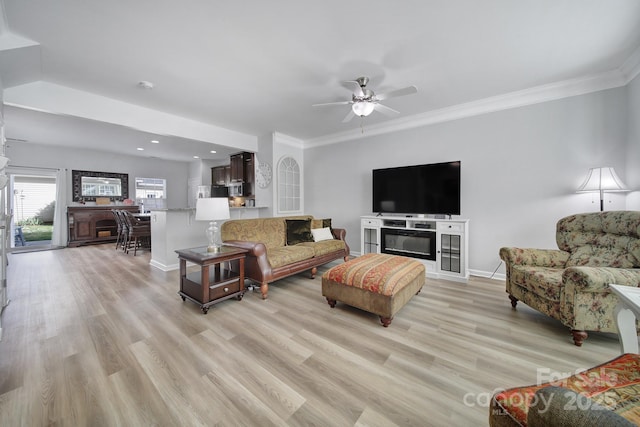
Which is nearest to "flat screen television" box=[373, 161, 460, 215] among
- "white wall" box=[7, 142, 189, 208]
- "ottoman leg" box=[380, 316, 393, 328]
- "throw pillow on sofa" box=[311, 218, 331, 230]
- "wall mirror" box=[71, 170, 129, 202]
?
"throw pillow on sofa" box=[311, 218, 331, 230]

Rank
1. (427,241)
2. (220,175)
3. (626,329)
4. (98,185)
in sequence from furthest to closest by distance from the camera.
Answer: (220,175) < (98,185) < (427,241) < (626,329)

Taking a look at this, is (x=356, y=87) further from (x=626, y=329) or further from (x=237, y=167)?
(x=237, y=167)

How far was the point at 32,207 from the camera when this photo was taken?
639cm

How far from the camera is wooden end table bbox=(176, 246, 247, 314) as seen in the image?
2510mm

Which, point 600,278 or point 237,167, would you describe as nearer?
point 600,278

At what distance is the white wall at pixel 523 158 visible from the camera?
295 cm

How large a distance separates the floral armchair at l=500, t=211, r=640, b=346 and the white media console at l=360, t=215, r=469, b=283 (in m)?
0.89

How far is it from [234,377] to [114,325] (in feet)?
4.96

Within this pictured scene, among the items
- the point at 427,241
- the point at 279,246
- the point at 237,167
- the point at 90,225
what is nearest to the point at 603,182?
the point at 427,241

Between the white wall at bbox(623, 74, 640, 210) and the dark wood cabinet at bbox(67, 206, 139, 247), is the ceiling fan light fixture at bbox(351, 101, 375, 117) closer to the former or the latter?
the white wall at bbox(623, 74, 640, 210)

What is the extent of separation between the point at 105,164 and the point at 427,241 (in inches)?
347

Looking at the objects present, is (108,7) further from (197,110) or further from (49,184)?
(49,184)

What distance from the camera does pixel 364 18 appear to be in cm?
200

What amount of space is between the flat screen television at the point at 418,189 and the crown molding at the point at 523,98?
0.81 meters
